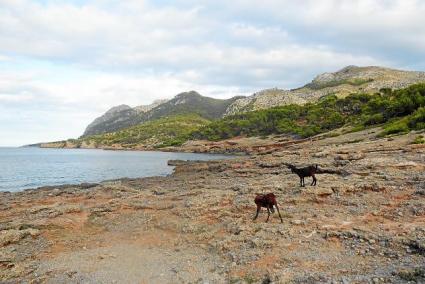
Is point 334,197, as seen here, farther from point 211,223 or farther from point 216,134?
point 216,134

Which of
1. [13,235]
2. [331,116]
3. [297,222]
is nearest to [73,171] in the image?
[13,235]

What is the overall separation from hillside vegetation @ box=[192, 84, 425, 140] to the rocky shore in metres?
42.7

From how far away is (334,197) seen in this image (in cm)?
2416

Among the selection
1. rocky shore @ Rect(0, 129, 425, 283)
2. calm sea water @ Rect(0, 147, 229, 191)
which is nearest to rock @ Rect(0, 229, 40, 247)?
rocky shore @ Rect(0, 129, 425, 283)

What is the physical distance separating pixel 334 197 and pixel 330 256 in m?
9.03

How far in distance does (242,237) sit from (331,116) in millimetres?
119223

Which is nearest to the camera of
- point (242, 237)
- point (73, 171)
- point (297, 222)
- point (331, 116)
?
point (242, 237)

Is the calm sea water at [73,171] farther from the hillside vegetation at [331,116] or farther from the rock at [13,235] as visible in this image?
the rock at [13,235]

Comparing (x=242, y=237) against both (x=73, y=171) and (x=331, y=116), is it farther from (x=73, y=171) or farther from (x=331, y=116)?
(x=331, y=116)

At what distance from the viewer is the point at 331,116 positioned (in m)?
131

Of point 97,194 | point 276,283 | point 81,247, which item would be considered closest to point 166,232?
point 81,247

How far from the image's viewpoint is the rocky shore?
1520cm

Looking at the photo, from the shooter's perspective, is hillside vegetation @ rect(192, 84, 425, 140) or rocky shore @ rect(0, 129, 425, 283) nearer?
rocky shore @ rect(0, 129, 425, 283)

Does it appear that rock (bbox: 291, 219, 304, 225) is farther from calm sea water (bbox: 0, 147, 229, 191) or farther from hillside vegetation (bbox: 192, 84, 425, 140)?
calm sea water (bbox: 0, 147, 229, 191)
